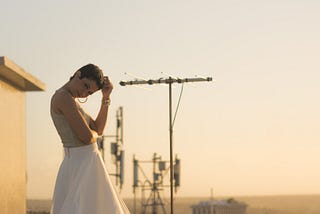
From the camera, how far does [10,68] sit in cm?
831

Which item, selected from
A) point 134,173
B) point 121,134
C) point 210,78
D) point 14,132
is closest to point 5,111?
point 14,132

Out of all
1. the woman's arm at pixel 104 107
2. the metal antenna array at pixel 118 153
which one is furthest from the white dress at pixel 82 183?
the metal antenna array at pixel 118 153

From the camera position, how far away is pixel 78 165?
548 cm

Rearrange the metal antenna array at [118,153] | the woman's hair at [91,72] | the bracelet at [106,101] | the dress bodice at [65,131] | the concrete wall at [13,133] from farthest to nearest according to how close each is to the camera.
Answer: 1. the metal antenna array at [118,153]
2. the concrete wall at [13,133]
3. the bracelet at [106,101]
4. the dress bodice at [65,131]
5. the woman's hair at [91,72]

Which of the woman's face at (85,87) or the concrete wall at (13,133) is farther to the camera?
the concrete wall at (13,133)

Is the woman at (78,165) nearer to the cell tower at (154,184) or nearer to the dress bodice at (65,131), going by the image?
the dress bodice at (65,131)

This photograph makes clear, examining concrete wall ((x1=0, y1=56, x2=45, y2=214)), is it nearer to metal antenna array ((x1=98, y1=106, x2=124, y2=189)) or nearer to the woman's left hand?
the woman's left hand

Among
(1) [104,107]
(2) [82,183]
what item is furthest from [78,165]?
(1) [104,107]

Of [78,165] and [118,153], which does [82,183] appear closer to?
[78,165]

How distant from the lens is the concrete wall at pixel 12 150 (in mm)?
8703

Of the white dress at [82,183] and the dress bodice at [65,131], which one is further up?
the dress bodice at [65,131]

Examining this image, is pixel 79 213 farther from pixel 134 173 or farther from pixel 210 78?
pixel 134 173

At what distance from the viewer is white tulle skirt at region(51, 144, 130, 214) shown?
5.48 metres

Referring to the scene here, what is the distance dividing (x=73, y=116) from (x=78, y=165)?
287 millimetres
